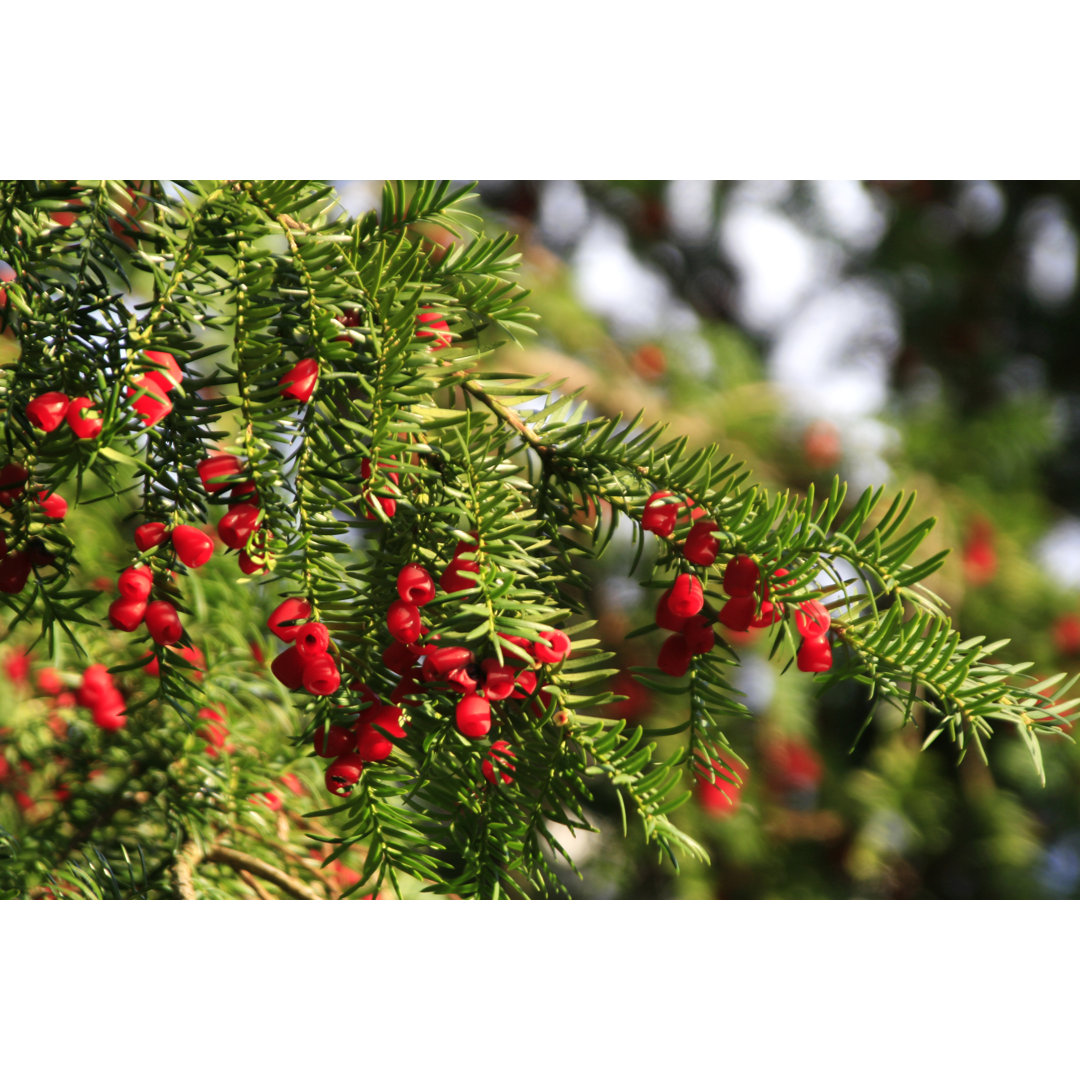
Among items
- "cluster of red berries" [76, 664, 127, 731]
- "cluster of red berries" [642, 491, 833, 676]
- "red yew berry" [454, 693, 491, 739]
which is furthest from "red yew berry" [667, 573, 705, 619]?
"cluster of red berries" [76, 664, 127, 731]

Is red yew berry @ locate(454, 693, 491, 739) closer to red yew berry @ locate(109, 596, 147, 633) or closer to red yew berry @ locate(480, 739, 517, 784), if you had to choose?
red yew berry @ locate(480, 739, 517, 784)

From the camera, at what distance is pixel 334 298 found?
429 millimetres

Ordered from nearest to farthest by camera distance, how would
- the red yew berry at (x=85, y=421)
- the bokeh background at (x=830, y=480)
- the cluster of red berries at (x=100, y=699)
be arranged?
the red yew berry at (x=85, y=421) < the cluster of red berries at (x=100, y=699) < the bokeh background at (x=830, y=480)

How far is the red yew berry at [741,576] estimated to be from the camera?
0.42m

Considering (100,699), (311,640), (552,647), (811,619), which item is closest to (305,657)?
(311,640)

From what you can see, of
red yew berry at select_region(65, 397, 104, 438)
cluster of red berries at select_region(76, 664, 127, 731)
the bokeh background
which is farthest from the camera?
the bokeh background

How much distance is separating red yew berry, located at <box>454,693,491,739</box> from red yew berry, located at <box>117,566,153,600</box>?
0.54ft

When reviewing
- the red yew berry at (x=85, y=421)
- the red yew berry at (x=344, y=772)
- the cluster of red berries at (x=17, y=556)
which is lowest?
the red yew berry at (x=344, y=772)

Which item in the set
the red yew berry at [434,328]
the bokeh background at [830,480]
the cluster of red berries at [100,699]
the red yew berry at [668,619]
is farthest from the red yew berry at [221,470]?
the bokeh background at [830,480]

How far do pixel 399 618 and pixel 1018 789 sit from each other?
181cm

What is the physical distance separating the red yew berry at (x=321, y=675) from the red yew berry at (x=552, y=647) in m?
0.09

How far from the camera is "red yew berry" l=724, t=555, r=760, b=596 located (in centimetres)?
42

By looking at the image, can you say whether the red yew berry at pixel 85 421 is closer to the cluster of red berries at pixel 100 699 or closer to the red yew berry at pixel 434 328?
the red yew berry at pixel 434 328

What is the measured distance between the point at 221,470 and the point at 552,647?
16 centimetres
